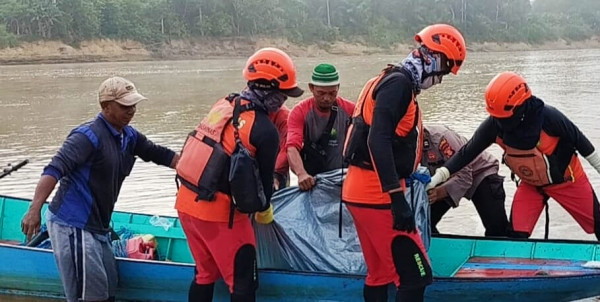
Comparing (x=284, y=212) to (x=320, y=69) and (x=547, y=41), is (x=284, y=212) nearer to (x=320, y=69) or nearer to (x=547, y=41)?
(x=320, y=69)

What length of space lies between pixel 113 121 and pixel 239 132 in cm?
92

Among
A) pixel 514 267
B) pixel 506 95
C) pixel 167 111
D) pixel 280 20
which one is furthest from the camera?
pixel 280 20

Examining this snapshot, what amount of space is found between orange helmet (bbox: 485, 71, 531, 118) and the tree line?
1986 inches

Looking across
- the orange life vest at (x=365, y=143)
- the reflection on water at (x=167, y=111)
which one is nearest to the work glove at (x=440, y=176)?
the orange life vest at (x=365, y=143)

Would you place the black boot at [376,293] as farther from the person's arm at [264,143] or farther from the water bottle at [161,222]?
the water bottle at [161,222]

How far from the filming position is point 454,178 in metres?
5.45

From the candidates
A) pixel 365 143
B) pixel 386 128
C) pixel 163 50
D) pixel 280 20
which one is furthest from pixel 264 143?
pixel 280 20

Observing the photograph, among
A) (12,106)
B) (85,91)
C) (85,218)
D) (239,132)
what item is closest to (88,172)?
(85,218)

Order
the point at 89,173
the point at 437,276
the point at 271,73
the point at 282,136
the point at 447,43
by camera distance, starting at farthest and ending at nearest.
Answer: the point at 282,136
the point at 437,276
the point at 89,173
the point at 271,73
the point at 447,43

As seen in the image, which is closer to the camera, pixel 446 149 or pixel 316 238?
pixel 316 238

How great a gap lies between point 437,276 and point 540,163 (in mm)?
1071

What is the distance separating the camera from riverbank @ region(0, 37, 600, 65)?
2008 inches

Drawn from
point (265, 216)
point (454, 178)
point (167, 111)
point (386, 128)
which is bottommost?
point (167, 111)

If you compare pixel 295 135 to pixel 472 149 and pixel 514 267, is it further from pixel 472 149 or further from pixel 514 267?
pixel 514 267
